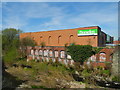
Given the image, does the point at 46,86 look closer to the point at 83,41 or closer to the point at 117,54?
the point at 117,54

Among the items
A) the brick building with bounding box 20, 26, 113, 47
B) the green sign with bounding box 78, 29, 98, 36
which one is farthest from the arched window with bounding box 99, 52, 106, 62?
the green sign with bounding box 78, 29, 98, 36

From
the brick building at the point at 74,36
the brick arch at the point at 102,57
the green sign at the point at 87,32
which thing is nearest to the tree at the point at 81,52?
the brick arch at the point at 102,57

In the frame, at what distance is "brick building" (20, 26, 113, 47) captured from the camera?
1898 centimetres

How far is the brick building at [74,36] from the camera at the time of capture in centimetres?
1898

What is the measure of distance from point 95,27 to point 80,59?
856 centimetres

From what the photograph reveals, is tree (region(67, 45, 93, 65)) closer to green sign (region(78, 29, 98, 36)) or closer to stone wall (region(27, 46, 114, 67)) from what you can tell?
stone wall (region(27, 46, 114, 67))

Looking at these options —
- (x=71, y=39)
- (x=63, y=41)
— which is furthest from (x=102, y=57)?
(x=63, y=41)

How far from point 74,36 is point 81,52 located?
365 inches

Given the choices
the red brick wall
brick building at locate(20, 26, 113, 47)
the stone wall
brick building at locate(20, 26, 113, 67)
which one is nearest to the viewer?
the stone wall

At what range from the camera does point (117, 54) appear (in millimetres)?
8594

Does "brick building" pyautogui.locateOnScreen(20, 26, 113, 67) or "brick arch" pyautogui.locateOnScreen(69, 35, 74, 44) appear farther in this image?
"brick arch" pyautogui.locateOnScreen(69, 35, 74, 44)

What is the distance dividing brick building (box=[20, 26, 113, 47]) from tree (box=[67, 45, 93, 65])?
663 cm

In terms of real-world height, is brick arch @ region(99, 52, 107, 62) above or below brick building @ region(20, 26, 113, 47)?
below

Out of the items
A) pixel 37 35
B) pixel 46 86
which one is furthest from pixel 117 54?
pixel 37 35
